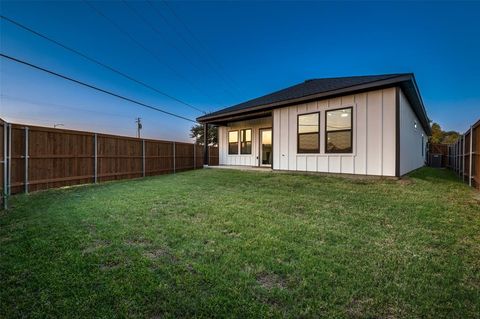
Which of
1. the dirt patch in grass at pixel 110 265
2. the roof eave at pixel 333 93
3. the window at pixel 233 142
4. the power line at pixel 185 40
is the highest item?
the power line at pixel 185 40

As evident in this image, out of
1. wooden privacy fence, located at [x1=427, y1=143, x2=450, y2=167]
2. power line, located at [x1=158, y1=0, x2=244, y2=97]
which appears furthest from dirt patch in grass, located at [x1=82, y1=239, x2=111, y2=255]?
wooden privacy fence, located at [x1=427, y1=143, x2=450, y2=167]

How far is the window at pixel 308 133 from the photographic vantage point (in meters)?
9.06

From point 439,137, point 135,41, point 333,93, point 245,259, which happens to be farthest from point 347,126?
point 439,137

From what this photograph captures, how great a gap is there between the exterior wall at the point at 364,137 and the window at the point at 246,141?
4.41 m

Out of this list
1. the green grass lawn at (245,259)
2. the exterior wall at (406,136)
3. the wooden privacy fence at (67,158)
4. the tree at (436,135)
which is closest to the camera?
the green grass lawn at (245,259)

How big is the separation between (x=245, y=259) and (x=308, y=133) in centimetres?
751

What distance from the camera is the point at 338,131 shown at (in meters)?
8.45

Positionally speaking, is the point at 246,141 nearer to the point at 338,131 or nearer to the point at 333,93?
the point at 338,131

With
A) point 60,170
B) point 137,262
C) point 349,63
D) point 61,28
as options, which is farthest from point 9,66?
point 349,63

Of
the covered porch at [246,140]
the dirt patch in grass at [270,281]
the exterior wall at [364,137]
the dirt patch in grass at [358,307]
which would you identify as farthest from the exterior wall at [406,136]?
the dirt patch in grass at [270,281]

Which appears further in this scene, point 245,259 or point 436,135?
point 436,135

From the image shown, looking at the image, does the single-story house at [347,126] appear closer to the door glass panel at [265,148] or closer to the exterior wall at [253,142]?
the exterior wall at [253,142]

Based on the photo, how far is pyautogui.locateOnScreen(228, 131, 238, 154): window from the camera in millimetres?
14466

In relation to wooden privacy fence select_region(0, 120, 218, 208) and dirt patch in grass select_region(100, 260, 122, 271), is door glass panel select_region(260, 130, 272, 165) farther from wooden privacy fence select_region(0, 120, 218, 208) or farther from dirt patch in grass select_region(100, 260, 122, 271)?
dirt patch in grass select_region(100, 260, 122, 271)
